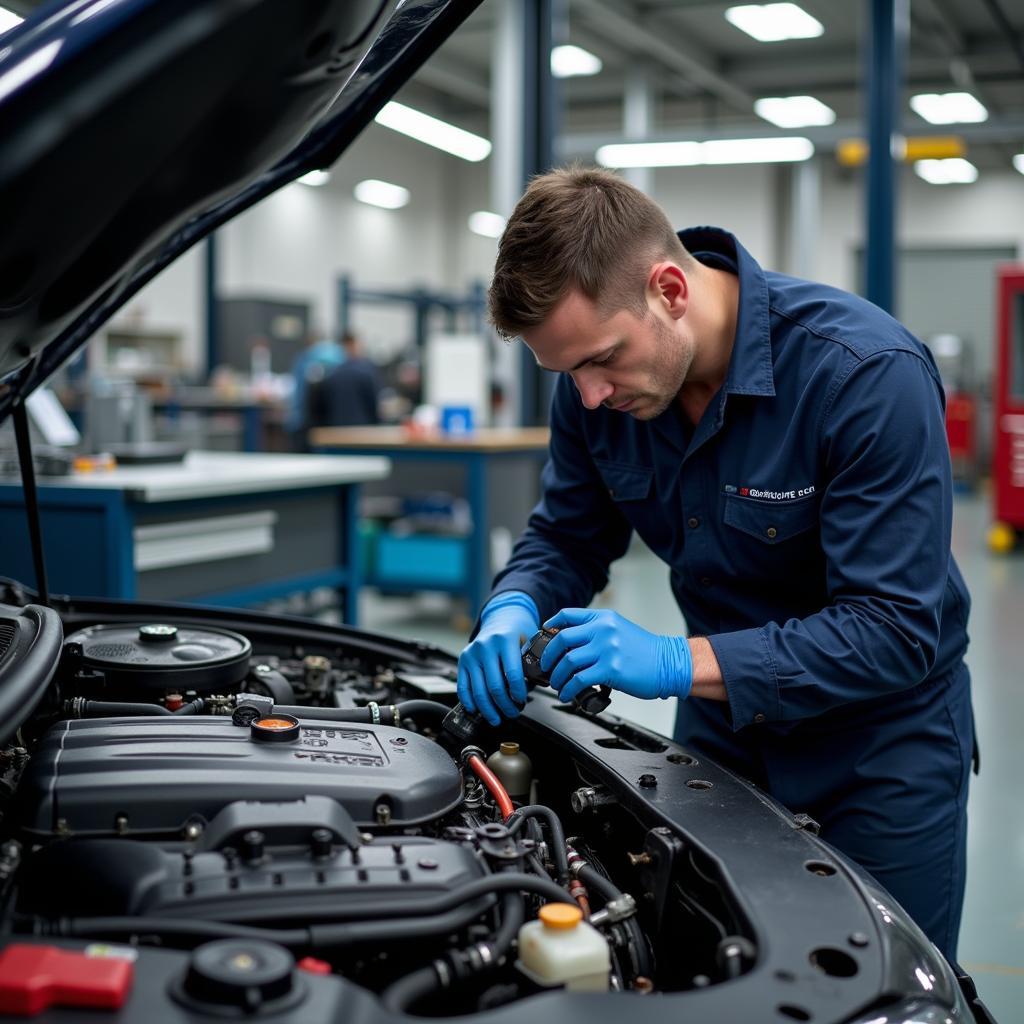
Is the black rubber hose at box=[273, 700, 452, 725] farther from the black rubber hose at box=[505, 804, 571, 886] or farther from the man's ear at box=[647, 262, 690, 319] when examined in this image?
the man's ear at box=[647, 262, 690, 319]

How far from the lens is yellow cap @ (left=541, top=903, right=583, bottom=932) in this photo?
851 millimetres

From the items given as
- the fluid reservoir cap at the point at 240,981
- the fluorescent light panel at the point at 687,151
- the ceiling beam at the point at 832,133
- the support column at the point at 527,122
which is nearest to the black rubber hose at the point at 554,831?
the fluid reservoir cap at the point at 240,981

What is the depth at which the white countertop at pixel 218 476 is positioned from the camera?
2.65 meters

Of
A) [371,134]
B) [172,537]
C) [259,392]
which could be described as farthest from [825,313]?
[371,134]

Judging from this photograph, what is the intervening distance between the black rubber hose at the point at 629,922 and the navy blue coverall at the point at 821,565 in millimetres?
306

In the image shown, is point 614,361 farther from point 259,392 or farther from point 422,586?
point 259,392

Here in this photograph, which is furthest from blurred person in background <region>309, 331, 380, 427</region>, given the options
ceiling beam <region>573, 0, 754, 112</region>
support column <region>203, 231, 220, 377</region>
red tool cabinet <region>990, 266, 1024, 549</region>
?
red tool cabinet <region>990, 266, 1024, 549</region>

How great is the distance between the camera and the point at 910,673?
4.15 feet

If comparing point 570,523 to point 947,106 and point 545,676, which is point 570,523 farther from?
point 947,106

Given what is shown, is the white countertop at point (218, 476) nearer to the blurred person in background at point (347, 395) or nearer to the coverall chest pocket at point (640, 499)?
the coverall chest pocket at point (640, 499)

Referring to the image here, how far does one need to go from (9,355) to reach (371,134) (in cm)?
1340

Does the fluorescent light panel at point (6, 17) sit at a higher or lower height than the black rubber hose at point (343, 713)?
higher

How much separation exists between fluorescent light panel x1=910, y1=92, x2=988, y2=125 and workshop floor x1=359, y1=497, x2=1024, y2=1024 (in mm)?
5912

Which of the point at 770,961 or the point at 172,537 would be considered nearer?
the point at 770,961
